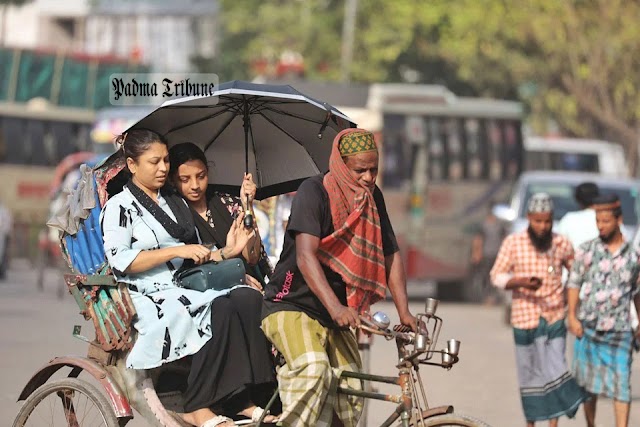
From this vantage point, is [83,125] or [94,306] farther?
[83,125]

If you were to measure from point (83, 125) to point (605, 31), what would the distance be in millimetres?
13138

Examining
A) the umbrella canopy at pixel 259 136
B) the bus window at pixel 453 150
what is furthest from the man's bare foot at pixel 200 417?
the bus window at pixel 453 150

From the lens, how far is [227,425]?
250 inches

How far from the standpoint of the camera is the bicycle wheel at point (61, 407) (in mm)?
6796

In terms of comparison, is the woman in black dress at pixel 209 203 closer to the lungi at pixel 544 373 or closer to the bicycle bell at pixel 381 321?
the bicycle bell at pixel 381 321

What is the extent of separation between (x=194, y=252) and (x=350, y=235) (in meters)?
0.72

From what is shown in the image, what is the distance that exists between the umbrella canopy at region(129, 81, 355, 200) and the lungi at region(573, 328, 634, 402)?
308cm

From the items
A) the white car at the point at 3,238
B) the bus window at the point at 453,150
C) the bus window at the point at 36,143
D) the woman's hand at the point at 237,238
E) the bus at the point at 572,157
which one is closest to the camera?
the woman's hand at the point at 237,238

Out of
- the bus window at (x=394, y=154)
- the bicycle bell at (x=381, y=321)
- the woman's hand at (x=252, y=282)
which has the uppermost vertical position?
the bus window at (x=394, y=154)

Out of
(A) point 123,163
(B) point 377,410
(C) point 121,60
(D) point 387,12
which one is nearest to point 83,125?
(D) point 387,12

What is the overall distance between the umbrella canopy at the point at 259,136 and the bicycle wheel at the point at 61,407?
118cm

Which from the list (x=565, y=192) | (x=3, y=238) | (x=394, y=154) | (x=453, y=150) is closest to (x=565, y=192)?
(x=565, y=192)

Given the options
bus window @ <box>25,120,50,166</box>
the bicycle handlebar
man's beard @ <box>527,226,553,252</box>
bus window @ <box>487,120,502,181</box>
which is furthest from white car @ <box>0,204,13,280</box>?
the bicycle handlebar

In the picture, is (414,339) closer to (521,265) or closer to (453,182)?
(521,265)
